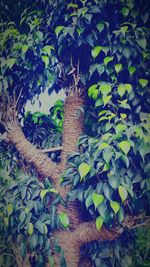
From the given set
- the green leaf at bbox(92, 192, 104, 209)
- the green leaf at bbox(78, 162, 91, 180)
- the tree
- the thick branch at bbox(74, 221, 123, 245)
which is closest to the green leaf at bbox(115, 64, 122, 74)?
the tree

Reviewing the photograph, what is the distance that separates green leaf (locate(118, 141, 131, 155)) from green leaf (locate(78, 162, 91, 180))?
154 mm

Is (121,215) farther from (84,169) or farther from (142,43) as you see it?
(142,43)

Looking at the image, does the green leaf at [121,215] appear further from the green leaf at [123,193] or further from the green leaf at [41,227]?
the green leaf at [41,227]

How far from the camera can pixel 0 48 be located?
167 centimetres

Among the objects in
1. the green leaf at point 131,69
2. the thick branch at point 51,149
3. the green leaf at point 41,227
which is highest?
the green leaf at point 131,69

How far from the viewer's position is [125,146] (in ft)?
4.50

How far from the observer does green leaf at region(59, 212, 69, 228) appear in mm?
1459

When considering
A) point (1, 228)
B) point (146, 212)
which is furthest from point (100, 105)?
point (1, 228)

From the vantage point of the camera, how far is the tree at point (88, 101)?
1400 millimetres

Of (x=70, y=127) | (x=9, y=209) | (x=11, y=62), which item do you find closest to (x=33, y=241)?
(x=9, y=209)

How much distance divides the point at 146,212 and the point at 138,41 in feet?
2.38

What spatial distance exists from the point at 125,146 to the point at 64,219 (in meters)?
0.41

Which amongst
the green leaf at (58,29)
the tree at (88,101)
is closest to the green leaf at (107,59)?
the tree at (88,101)

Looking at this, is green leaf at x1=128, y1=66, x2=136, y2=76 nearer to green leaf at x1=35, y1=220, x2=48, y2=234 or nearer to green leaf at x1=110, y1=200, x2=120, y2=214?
green leaf at x1=110, y1=200, x2=120, y2=214
